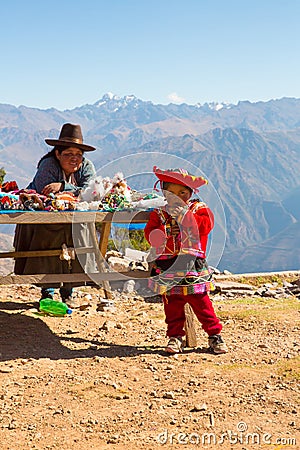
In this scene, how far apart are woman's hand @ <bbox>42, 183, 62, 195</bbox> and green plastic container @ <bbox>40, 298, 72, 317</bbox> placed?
1259 mm

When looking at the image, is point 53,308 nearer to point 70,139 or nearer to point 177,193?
point 70,139

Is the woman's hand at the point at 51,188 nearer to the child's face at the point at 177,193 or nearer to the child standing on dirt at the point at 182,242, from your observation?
the child standing on dirt at the point at 182,242

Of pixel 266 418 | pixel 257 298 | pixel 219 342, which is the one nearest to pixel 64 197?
pixel 219 342

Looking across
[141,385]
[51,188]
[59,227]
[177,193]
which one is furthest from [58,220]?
[141,385]

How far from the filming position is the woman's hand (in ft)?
19.8

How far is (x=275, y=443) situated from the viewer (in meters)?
3.15

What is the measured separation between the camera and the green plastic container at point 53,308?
253 inches

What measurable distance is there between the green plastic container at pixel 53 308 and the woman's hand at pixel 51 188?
4.13 feet

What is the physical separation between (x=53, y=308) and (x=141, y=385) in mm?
2542

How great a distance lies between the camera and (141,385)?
4.15 meters

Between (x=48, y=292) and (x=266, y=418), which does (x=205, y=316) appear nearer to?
(x=266, y=418)

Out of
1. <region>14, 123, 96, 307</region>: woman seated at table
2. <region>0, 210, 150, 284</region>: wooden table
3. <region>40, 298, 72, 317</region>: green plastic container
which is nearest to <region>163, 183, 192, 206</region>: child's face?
<region>0, 210, 150, 284</region>: wooden table

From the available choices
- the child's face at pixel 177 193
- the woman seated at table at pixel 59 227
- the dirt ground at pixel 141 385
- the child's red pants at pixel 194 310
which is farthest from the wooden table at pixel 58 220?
the child's red pants at pixel 194 310

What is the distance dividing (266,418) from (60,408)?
1.26m
